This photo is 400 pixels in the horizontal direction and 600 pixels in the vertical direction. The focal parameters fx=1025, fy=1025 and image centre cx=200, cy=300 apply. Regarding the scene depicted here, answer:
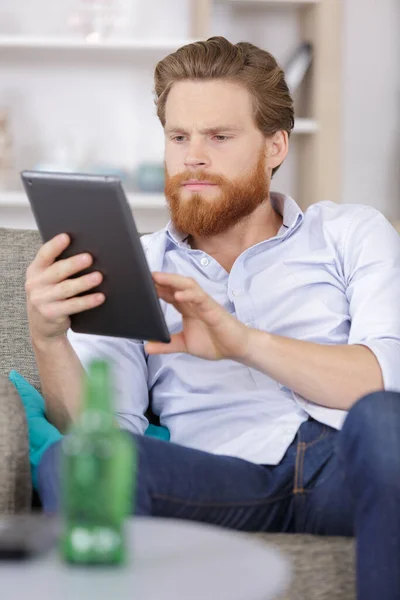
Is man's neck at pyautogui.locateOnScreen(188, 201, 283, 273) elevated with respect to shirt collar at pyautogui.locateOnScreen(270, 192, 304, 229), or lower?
lower

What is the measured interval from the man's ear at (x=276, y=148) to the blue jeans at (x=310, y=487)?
0.60 meters

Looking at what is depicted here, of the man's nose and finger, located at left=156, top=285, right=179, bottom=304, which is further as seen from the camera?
the man's nose

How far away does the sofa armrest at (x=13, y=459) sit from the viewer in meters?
1.43

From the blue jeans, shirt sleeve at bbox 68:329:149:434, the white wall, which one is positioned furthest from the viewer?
the white wall

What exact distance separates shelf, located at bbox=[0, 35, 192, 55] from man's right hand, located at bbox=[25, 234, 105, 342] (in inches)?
81.9

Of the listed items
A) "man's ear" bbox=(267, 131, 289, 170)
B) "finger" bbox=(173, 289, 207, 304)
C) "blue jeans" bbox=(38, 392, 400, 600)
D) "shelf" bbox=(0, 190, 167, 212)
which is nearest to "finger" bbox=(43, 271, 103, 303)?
"finger" bbox=(173, 289, 207, 304)

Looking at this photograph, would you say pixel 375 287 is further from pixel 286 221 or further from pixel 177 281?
pixel 177 281

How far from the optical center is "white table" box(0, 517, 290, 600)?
884 millimetres

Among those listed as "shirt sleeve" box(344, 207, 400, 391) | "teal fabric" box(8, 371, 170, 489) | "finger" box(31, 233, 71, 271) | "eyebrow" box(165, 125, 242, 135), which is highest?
"eyebrow" box(165, 125, 242, 135)

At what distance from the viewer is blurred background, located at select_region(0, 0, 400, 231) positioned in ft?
11.6

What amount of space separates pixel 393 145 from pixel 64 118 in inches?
48.0

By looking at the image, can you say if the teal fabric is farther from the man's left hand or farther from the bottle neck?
the bottle neck

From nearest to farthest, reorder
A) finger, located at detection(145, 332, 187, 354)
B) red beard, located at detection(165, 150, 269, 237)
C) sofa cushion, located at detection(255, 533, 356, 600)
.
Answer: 1. sofa cushion, located at detection(255, 533, 356, 600)
2. finger, located at detection(145, 332, 187, 354)
3. red beard, located at detection(165, 150, 269, 237)

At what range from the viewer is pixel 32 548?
977mm
